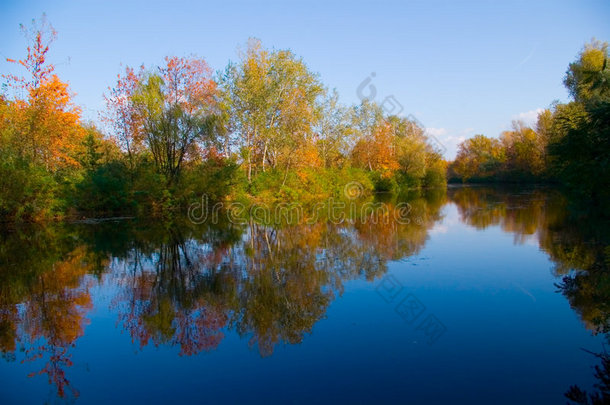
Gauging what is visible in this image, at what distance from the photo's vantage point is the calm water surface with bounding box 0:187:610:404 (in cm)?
476

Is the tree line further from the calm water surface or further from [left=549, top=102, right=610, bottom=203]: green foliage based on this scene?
[left=549, top=102, right=610, bottom=203]: green foliage

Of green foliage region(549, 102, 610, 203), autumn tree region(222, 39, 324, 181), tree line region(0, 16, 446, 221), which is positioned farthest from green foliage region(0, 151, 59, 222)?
green foliage region(549, 102, 610, 203)

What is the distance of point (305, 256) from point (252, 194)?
67.5 feet

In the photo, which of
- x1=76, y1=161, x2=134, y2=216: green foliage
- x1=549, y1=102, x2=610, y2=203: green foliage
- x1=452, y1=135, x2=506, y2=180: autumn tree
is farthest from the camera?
x1=452, y1=135, x2=506, y2=180: autumn tree

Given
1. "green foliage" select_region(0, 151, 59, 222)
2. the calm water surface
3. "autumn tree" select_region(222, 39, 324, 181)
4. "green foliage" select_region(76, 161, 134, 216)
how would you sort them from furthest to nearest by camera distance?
"autumn tree" select_region(222, 39, 324, 181) → "green foliage" select_region(76, 161, 134, 216) → "green foliage" select_region(0, 151, 59, 222) → the calm water surface

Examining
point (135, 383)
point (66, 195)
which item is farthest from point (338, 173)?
point (135, 383)

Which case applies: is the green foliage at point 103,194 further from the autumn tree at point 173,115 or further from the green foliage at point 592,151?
the green foliage at point 592,151

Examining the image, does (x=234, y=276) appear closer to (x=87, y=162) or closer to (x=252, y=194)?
(x=252, y=194)

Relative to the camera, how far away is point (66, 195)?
2175cm

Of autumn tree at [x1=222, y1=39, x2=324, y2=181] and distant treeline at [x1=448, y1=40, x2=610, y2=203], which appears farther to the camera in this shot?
autumn tree at [x1=222, y1=39, x2=324, y2=181]

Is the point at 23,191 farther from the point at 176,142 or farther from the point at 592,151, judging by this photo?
the point at 592,151

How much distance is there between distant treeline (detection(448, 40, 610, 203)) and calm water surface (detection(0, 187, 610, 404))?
80.4 inches

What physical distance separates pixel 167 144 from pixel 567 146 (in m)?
23.0

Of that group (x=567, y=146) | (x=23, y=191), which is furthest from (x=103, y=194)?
(x=567, y=146)
